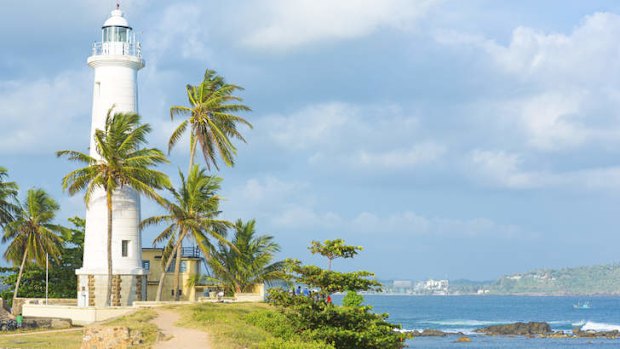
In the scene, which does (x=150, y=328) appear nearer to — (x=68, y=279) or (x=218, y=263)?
(x=218, y=263)

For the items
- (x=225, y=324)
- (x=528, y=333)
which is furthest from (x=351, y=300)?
(x=528, y=333)

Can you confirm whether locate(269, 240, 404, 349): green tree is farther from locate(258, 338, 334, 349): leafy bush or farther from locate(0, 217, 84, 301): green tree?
locate(0, 217, 84, 301): green tree

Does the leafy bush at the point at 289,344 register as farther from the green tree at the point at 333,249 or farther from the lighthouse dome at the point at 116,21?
the lighthouse dome at the point at 116,21

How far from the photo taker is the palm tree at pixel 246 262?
46.3m

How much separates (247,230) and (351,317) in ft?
64.7

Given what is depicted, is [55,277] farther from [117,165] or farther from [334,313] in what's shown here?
[334,313]

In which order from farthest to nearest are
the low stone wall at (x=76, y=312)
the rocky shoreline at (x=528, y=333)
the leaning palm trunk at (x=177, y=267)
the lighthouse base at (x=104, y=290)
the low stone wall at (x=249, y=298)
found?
the rocky shoreline at (x=528, y=333) < the leaning palm trunk at (x=177, y=267) < the low stone wall at (x=249, y=298) < the lighthouse base at (x=104, y=290) < the low stone wall at (x=76, y=312)

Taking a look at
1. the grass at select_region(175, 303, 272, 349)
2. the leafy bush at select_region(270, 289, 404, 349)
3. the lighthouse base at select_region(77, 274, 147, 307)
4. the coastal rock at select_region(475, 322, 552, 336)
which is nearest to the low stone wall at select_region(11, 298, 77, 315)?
the lighthouse base at select_region(77, 274, 147, 307)

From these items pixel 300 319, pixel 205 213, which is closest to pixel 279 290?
pixel 300 319

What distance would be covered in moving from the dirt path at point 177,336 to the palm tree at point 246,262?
44.6 ft

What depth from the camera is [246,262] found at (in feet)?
154

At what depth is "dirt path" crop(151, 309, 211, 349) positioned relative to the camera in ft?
90.7

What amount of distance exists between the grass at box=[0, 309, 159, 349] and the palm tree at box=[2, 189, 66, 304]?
13.4 metres

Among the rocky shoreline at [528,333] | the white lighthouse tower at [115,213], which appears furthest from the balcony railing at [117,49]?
the rocky shoreline at [528,333]
